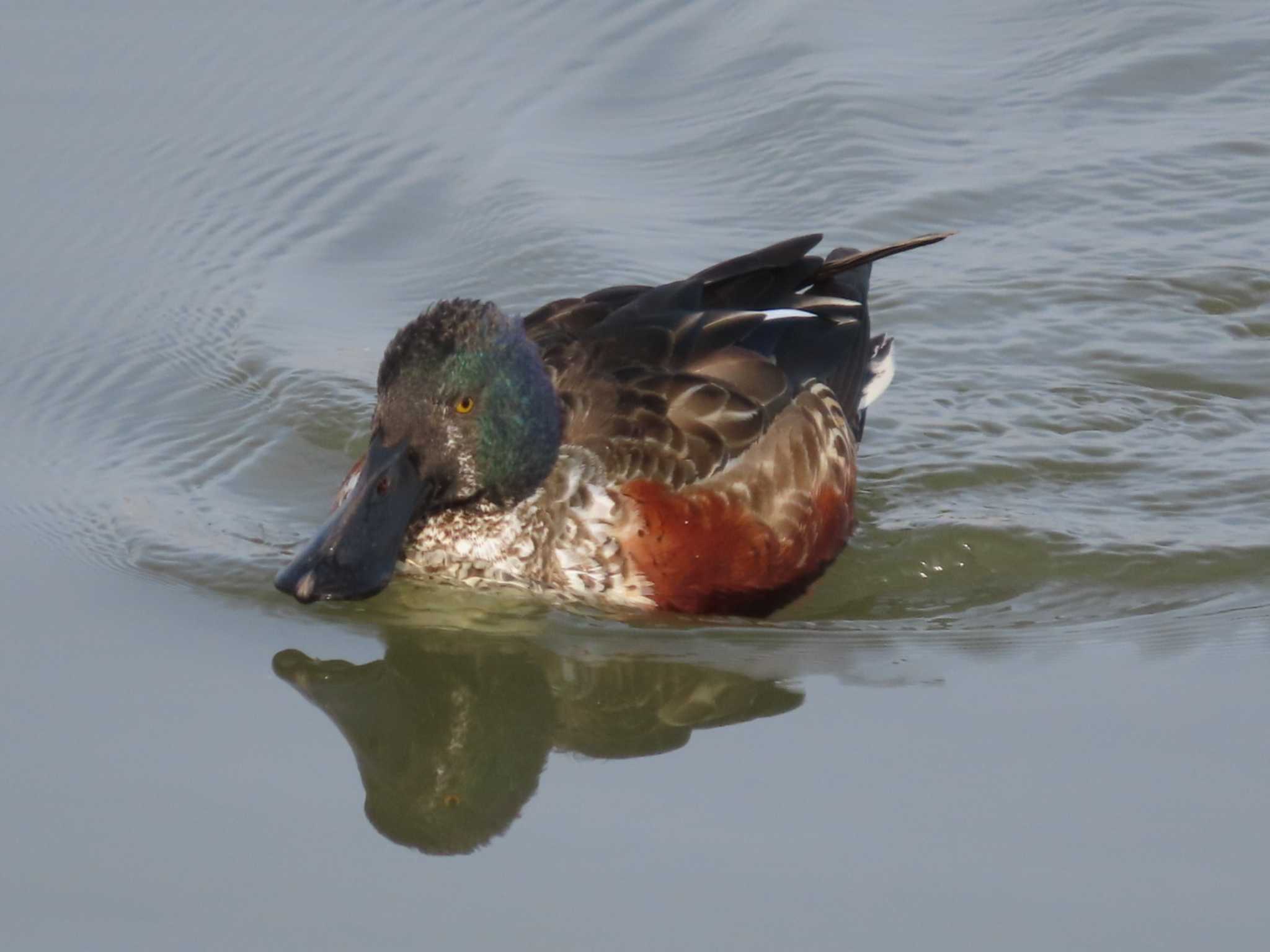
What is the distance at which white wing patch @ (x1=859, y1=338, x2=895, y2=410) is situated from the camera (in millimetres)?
8234

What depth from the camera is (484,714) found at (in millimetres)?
6254

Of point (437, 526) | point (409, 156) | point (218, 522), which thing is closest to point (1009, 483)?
point (437, 526)

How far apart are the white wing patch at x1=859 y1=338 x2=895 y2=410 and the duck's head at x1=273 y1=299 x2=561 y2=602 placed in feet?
6.19

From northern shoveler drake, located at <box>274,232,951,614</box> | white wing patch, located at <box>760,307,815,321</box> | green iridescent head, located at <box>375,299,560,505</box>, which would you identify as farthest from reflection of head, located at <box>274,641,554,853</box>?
white wing patch, located at <box>760,307,815,321</box>

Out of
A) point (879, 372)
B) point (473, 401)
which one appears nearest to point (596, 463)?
point (473, 401)

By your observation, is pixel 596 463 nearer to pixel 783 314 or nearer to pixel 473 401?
pixel 473 401

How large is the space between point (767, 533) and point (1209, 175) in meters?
4.64

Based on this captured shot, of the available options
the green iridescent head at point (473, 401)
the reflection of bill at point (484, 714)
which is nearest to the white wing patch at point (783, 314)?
the green iridescent head at point (473, 401)

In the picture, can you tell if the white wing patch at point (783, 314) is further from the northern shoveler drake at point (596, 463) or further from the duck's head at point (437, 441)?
the duck's head at point (437, 441)

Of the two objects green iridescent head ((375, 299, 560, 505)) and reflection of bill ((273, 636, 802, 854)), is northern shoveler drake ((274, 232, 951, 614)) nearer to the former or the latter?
green iridescent head ((375, 299, 560, 505))

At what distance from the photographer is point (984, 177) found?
34.2 ft

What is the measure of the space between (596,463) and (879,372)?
6.46ft

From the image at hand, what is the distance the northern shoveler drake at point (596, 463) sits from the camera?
21.2 ft

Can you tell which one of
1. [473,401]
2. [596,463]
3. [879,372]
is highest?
[473,401]
